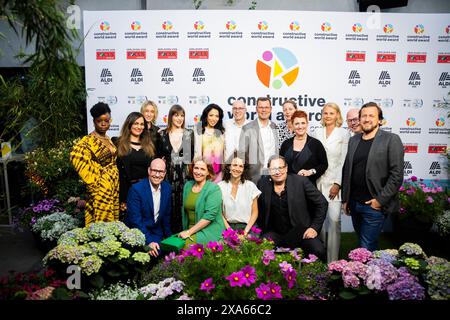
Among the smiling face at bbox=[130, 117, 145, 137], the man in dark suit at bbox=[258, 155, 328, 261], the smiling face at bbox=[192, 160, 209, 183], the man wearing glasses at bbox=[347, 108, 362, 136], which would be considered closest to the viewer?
the man in dark suit at bbox=[258, 155, 328, 261]

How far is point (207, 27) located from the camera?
17.2 ft

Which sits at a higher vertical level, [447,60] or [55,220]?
[447,60]

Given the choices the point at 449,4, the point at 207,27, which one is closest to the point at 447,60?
the point at 449,4

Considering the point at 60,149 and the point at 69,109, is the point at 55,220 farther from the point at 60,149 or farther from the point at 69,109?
the point at 69,109

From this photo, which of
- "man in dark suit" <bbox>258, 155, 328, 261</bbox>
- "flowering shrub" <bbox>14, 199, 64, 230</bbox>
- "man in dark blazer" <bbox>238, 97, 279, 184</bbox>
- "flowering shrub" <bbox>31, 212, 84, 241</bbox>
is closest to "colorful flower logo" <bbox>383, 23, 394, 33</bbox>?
"man in dark blazer" <bbox>238, 97, 279, 184</bbox>

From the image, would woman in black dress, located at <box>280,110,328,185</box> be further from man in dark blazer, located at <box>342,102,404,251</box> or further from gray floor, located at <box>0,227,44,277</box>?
gray floor, located at <box>0,227,44,277</box>

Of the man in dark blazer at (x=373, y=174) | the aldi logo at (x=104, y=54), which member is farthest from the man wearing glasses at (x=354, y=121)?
the aldi logo at (x=104, y=54)

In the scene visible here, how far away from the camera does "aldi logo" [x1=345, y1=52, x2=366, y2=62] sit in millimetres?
5293

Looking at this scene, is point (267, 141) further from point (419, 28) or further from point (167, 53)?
point (419, 28)

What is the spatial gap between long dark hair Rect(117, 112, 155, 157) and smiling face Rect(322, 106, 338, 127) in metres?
1.93

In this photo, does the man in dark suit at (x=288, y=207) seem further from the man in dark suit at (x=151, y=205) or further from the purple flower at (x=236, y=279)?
the purple flower at (x=236, y=279)

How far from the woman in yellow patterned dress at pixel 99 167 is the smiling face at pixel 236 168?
1.23 m

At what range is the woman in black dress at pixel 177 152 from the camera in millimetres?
4238
